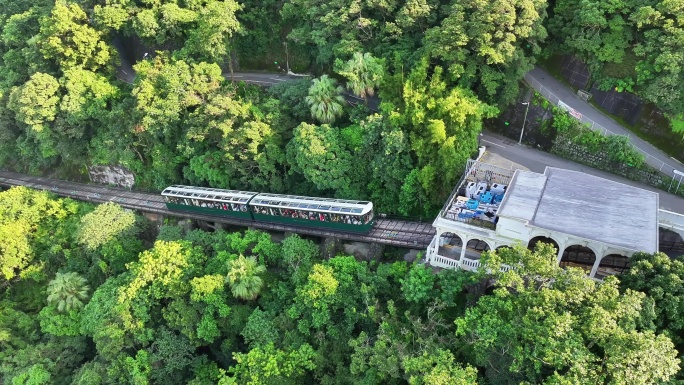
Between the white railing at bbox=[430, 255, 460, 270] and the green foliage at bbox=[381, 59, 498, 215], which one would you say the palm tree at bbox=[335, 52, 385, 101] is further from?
the white railing at bbox=[430, 255, 460, 270]

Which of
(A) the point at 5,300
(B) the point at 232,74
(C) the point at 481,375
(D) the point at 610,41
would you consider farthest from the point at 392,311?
(A) the point at 5,300

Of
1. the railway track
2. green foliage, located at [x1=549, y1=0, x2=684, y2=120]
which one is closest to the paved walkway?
green foliage, located at [x1=549, y1=0, x2=684, y2=120]

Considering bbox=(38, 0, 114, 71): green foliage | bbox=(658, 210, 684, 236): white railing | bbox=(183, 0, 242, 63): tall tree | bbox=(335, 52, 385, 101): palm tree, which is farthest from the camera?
bbox=(38, 0, 114, 71): green foliage

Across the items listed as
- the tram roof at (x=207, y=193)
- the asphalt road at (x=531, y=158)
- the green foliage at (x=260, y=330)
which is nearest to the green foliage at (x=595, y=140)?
the asphalt road at (x=531, y=158)

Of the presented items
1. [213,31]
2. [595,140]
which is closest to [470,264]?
[595,140]

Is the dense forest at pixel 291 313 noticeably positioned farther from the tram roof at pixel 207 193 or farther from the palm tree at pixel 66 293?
the tram roof at pixel 207 193

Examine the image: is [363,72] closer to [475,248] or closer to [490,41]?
[490,41]
